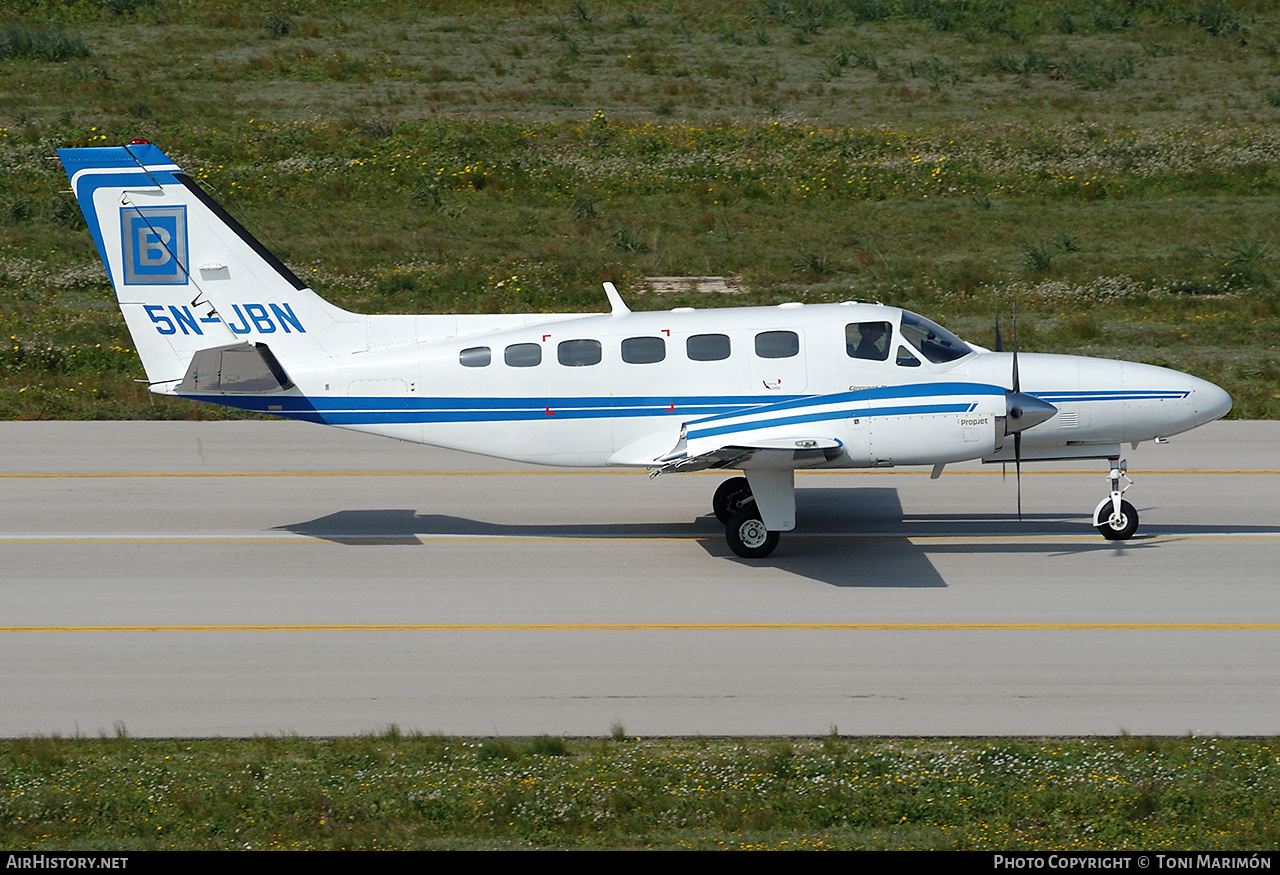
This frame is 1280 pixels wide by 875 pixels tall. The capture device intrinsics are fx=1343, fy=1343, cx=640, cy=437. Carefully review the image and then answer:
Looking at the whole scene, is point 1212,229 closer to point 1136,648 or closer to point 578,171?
point 578,171

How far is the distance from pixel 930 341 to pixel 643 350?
3.37 meters

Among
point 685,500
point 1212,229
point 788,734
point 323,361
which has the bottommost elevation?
point 788,734

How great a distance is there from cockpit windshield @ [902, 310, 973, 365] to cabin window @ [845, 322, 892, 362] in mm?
254

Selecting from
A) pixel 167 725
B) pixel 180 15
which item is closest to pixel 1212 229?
pixel 167 725

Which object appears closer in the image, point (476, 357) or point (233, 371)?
point (233, 371)

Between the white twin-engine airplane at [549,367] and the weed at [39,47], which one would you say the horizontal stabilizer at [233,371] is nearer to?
the white twin-engine airplane at [549,367]

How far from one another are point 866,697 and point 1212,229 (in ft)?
93.1

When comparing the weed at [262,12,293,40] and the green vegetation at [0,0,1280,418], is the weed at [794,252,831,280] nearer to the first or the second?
the green vegetation at [0,0,1280,418]

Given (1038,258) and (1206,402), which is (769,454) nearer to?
(1206,402)

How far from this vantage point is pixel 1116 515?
15.9 metres

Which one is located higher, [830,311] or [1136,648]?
[830,311]

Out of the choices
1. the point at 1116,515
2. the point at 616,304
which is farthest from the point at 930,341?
the point at 616,304

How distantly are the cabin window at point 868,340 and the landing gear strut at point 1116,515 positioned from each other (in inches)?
121

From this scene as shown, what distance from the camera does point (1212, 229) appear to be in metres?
35.5
